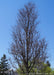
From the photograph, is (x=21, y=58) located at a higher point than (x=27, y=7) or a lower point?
lower

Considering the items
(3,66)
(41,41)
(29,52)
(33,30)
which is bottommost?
(29,52)

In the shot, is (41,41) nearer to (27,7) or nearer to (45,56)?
(45,56)

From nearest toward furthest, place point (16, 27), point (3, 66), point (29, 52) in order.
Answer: point (29, 52)
point (16, 27)
point (3, 66)

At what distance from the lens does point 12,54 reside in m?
10.7

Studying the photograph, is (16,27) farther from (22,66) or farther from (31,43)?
(22,66)

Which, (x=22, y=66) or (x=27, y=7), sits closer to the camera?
Result: (x=22, y=66)

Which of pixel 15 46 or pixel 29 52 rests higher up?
pixel 15 46

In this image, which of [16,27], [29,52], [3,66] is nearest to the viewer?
[29,52]

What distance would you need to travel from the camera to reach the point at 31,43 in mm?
10547

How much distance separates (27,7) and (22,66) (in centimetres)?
490

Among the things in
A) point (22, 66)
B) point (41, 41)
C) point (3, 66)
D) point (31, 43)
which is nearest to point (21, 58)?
point (22, 66)

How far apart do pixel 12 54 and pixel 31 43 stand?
1.75 m

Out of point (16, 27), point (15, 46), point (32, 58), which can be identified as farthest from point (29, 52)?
point (16, 27)

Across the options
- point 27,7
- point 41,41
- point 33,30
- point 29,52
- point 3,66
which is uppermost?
point 3,66
